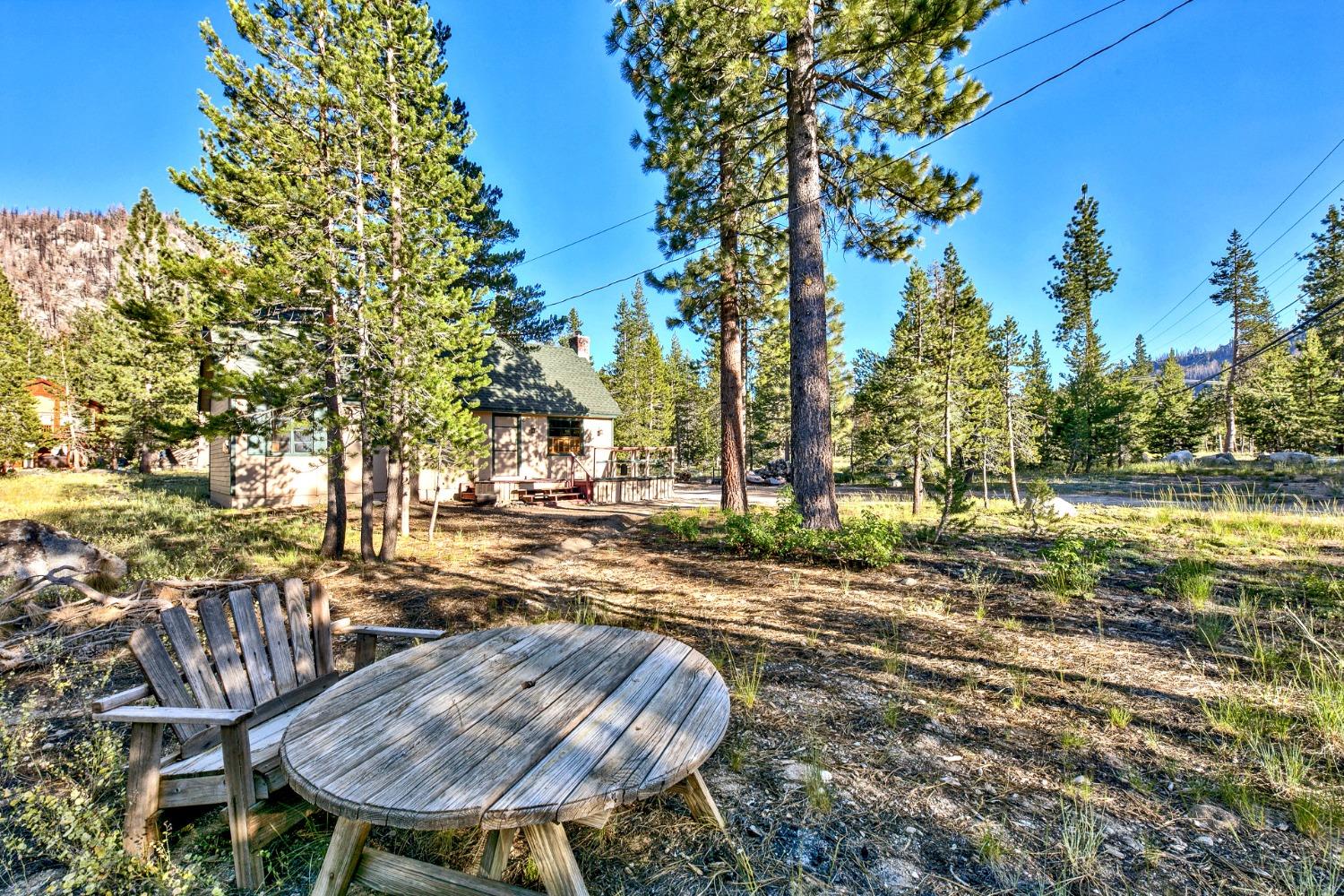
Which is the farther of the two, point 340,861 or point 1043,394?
point 1043,394

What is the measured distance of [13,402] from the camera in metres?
20.8

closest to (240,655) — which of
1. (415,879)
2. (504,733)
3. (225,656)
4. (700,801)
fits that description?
(225,656)

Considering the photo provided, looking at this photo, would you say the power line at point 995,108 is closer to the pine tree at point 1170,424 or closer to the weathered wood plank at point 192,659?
the weathered wood plank at point 192,659

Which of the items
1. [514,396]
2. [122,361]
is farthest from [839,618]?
[122,361]

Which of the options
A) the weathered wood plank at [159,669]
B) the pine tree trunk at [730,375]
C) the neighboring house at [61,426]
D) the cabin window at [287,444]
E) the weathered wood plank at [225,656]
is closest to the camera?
the weathered wood plank at [159,669]

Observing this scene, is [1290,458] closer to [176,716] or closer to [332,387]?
[332,387]

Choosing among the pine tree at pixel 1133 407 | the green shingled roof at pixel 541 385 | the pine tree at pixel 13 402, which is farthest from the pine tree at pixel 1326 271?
Answer: the pine tree at pixel 13 402

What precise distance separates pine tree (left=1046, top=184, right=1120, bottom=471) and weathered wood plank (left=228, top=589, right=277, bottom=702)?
37517 millimetres

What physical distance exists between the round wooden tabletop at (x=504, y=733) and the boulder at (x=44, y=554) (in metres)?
5.74

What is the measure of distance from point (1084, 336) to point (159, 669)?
4333 cm

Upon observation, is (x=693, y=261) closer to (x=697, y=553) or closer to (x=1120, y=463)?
(x=697, y=553)

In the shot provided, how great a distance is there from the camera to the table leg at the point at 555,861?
1.42m

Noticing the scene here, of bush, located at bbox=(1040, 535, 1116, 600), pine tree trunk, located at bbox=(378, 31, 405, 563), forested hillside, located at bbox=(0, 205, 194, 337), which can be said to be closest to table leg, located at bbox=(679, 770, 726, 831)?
bush, located at bbox=(1040, 535, 1116, 600)

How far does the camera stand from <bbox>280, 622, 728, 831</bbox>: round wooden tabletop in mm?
1331
